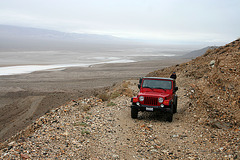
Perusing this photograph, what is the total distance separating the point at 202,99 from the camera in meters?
11.8

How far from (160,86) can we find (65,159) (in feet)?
17.6

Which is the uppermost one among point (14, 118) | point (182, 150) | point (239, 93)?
point (239, 93)

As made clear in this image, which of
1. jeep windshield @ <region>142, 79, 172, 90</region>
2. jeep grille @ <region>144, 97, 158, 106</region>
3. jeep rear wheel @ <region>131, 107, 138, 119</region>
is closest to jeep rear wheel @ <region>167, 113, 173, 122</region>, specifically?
jeep grille @ <region>144, 97, 158, 106</region>

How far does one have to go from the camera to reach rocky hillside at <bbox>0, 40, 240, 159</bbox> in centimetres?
698

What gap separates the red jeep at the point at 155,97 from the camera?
9289 millimetres

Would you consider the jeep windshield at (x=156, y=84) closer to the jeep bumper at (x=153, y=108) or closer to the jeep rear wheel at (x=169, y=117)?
the jeep bumper at (x=153, y=108)

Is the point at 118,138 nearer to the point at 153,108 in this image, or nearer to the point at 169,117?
the point at 153,108

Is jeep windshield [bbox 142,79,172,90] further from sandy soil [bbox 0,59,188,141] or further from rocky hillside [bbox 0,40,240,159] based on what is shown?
sandy soil [bbox 0,59,188,141]

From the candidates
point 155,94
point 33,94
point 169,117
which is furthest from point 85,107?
point 33,94

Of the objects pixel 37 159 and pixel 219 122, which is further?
pixel 219 122

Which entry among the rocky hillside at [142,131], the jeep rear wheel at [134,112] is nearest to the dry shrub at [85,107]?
the rocky hillside at [142,131]

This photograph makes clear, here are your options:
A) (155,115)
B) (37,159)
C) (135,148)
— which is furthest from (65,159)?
(155,115)

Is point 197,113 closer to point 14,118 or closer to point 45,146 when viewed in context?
point 45,146

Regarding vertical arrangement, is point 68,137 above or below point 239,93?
below
